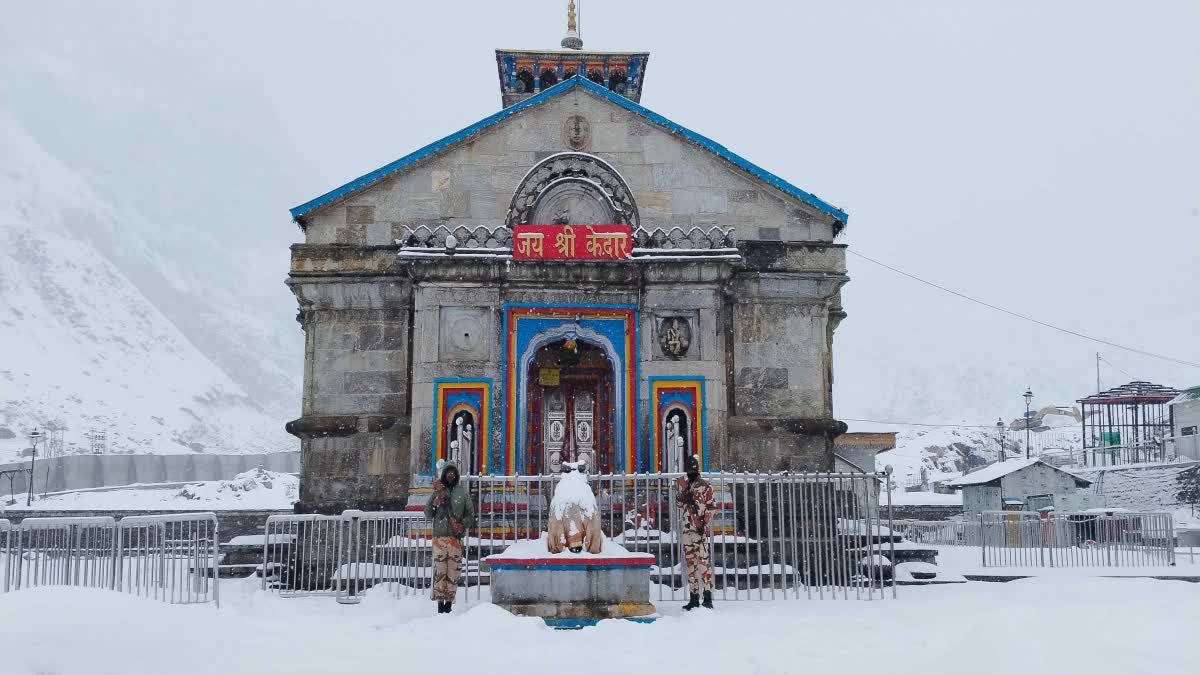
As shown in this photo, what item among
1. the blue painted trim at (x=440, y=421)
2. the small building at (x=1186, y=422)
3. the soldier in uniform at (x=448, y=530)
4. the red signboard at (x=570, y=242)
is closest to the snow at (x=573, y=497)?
the soldier in uniform at (x=448, y=530)

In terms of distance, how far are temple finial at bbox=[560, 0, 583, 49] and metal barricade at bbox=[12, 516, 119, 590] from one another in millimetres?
22977

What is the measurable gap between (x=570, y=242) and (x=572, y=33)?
14520 millimetres

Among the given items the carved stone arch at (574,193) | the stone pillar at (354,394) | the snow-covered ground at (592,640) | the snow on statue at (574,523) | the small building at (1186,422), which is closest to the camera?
the snow-covered ground at (592,640)

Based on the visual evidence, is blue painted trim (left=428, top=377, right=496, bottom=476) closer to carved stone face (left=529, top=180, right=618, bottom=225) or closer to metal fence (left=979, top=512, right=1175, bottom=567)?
carved stone face (left=529, top=180, right=618, bottom=225)

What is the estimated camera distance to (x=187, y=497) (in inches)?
1965

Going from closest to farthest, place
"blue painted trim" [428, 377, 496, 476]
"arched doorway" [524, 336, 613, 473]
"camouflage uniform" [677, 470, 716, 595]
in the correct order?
"camouflage uniform" [677, 470, 716, 595]
"blue painted trim" [428, 377, 496, 476]
"arched doorway" [524, 336, 613, 473]

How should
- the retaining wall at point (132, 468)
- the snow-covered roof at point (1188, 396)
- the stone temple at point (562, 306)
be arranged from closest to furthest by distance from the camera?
the stone temple at point (562, 306), the snow-covered roof at point (1188, 396), the retaining wall at point (132, 468)

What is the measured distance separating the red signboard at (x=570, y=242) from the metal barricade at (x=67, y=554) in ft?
31.4

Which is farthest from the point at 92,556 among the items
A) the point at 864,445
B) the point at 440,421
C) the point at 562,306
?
the point at 864,445

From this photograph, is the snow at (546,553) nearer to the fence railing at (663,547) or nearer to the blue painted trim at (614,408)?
the fence railing at (663,547)

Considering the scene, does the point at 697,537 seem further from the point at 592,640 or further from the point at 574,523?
the point at 592,640

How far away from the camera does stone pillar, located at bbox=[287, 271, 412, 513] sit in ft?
66.3

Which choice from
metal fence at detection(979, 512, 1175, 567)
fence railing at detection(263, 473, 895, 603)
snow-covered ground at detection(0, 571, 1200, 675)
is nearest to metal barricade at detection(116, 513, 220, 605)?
snow-covered ground at detection(0, 571, 1200, 675)

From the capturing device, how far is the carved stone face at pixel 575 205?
822 inches
